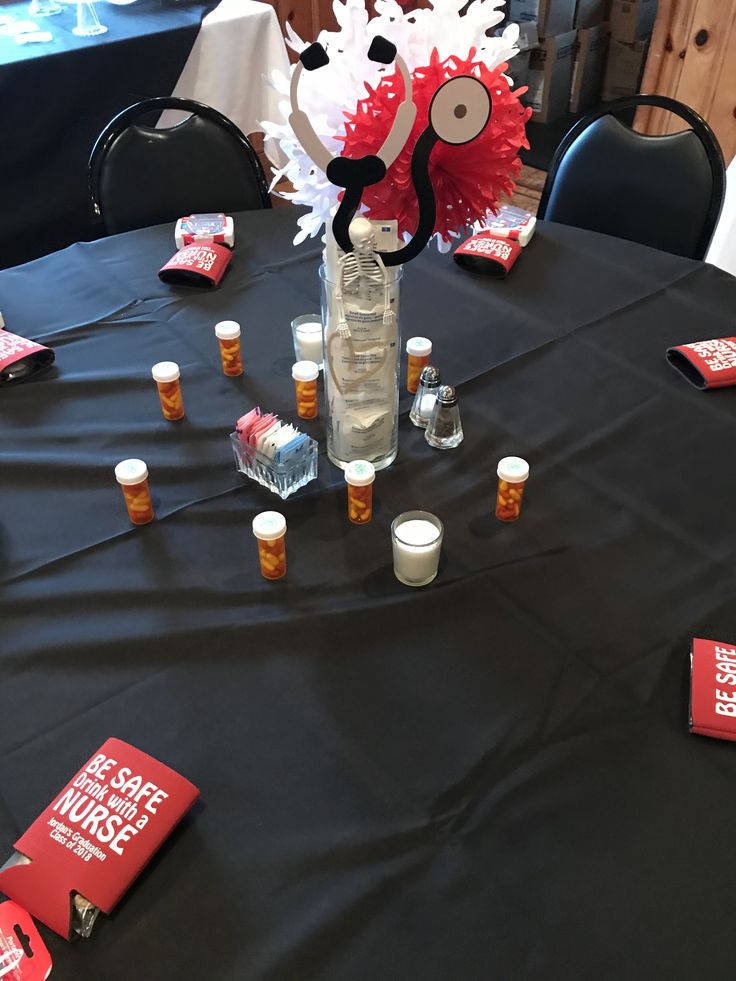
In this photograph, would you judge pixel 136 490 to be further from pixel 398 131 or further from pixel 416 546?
pixel 398 131

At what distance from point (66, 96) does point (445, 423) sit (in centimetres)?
210

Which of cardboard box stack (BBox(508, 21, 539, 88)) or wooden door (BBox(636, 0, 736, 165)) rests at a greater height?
wooden door (BBox(636, 0, 736, 165))

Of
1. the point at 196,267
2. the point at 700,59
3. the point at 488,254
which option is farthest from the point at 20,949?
the point at 700,59

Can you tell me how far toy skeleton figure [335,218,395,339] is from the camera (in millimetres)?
960

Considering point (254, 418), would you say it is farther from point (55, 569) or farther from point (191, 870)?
point (191, 870)

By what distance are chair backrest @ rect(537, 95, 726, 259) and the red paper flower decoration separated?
969mm

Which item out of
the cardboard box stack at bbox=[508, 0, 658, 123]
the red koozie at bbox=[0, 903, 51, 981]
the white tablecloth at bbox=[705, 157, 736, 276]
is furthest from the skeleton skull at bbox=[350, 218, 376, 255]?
the cardboard box stack at bbox=[508, 0, 658, 123]

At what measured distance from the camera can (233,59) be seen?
9.38 feet

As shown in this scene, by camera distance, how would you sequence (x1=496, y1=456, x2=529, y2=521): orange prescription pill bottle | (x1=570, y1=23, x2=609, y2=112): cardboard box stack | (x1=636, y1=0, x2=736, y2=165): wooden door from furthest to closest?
(x1=570, y1=23, x2=609, y2=112): cardboard box stack
(x1=636, y1=0, x2=736, y2=165): wooden door
(x1=496, y1=456, x2=529, y2=521): orange prescription pill bottle

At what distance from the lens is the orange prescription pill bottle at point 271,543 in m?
0.95

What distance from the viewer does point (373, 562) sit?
3.37 ft

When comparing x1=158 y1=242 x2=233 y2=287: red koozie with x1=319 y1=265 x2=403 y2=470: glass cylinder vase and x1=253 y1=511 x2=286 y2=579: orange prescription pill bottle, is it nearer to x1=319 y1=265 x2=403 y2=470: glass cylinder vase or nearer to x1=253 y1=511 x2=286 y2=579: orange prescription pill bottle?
x1=319 y1=265 x2=403 y2=470: glass cylinder vase

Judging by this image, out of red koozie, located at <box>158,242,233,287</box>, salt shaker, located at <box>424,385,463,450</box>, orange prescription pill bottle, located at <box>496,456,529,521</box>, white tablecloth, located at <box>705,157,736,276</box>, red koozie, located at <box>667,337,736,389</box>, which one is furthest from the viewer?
white tablecloth, located at <box>705,157,736,276</box>

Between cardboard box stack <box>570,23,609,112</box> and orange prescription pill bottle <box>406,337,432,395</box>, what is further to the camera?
cardboard box stack <box>570,23,609,112</box>
